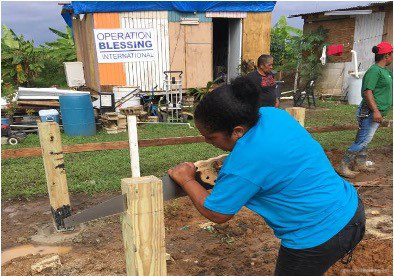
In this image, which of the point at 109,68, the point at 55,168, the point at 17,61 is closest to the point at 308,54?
the point at 109,68

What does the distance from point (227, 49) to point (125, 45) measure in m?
5.38

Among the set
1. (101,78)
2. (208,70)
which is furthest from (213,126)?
(208,70)

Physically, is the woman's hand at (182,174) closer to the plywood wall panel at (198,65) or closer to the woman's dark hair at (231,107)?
the woman's dark hair at (231,107)

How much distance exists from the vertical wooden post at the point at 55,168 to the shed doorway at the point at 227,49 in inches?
322

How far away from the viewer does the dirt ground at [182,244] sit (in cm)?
326

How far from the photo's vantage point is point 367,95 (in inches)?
211

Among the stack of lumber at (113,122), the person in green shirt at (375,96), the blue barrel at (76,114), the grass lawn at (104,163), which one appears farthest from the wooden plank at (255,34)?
the person in green shirt at (375,96)

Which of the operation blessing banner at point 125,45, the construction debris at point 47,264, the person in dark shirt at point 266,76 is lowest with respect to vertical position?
the construction debris at point 47,264

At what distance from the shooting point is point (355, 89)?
1430cm

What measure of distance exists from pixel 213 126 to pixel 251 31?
12.0 m

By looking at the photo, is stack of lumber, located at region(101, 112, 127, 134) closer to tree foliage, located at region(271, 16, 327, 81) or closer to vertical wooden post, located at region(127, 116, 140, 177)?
vertical wooden post, located at region(127, 116, 140, 177)

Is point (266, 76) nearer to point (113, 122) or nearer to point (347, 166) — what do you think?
point (347, 166)

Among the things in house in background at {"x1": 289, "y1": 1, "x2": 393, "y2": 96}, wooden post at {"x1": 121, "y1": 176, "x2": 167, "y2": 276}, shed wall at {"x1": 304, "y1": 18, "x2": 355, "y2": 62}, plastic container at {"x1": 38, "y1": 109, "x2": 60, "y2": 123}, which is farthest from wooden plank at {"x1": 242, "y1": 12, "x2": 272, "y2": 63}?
wooden post at {"x1": 121, "y1": 176, "x2": 167, "y2": 276}

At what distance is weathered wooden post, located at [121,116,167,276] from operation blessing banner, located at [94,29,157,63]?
1047cm
